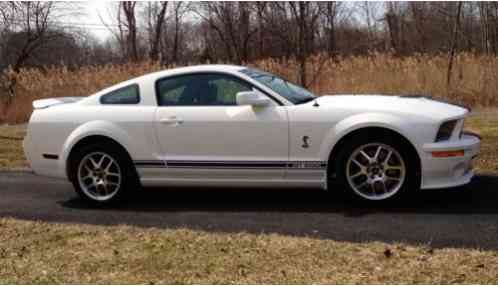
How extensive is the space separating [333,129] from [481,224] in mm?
1539

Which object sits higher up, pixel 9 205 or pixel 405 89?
pixel 405 89

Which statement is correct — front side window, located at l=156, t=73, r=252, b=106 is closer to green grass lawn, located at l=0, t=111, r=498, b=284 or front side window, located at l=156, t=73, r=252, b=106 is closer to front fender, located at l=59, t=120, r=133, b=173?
front fender, located at l=59, t=120, r=133, b=173

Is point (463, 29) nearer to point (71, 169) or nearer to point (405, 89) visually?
point (405, 89)

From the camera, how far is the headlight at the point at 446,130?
5.36 metres

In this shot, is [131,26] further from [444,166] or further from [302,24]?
[444,166]

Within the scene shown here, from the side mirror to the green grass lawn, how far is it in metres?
1.37

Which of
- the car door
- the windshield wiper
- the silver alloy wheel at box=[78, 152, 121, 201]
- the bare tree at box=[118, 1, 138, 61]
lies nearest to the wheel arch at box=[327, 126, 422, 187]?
the car door

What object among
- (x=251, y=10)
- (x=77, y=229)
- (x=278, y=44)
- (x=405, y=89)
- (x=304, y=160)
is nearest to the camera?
(x=77, y=229)

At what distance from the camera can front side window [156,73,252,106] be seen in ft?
19.3

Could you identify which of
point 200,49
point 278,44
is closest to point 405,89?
point 278,44

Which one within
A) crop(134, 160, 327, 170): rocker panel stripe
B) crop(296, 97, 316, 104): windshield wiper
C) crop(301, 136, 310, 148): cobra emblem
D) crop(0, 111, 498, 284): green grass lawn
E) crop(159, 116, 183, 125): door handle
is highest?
crop(296, 97, 316, 104): windshield wiper

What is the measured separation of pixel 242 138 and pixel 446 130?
75.8 inches

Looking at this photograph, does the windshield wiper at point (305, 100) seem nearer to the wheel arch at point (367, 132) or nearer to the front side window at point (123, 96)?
the wheel arch at point (367, 132)

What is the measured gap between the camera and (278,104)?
571 cm
